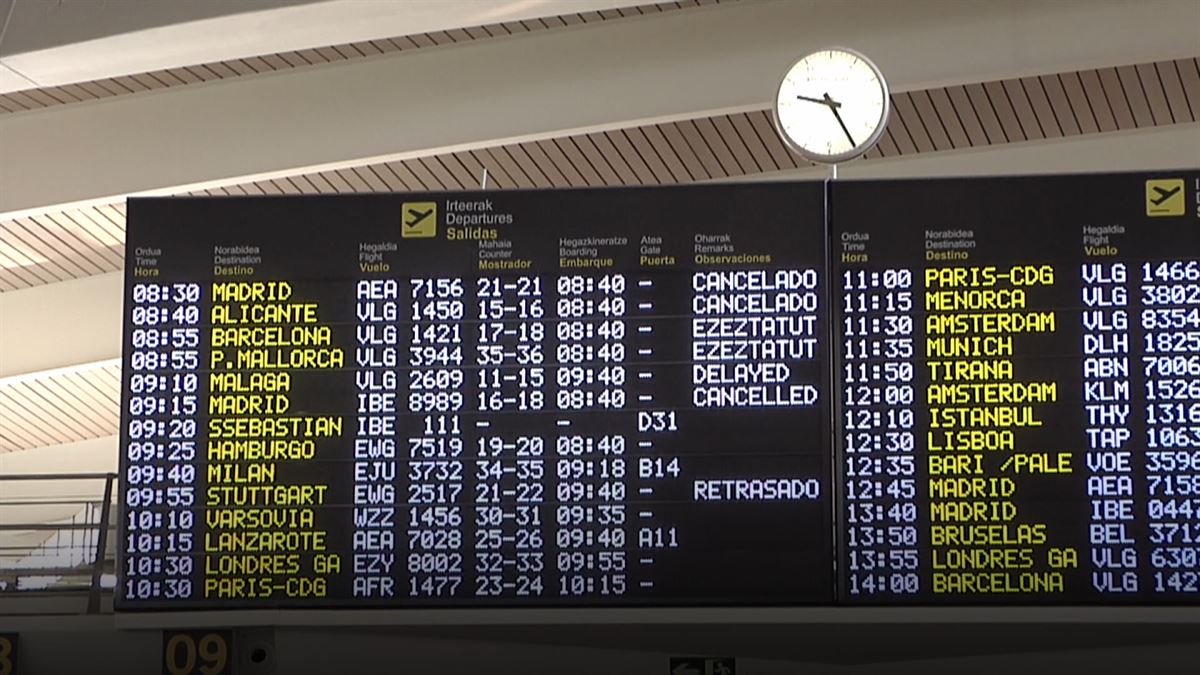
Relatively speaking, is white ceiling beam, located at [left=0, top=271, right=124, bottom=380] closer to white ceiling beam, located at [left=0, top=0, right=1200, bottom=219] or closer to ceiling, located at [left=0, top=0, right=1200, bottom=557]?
ceiling, located at [left=0, top=0, right=1200, bottom=557]

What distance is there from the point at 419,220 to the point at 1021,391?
8.90ft

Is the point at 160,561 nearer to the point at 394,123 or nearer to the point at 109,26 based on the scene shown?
the point at 109,26

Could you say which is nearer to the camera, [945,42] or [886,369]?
[886,369]

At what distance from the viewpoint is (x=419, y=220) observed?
801 cm

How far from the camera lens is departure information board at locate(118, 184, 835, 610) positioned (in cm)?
758

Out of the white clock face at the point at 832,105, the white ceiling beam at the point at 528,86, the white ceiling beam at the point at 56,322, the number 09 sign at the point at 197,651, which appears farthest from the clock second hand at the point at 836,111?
the white ceiling beam at the point at 56,322

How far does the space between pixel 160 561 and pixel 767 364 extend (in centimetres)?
274

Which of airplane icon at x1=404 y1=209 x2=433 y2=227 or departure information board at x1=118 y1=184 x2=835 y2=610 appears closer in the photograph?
departure information board at x1=118 y1=184 x2=835 y2=610

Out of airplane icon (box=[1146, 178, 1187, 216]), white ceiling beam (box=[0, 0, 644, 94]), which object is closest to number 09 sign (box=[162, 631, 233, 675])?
white ceiling beam (box=[0, 0, 644, 94])

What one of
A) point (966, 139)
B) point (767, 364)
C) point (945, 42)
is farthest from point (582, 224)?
point (966, 139)

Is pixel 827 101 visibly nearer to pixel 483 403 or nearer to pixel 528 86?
pixel 483 403

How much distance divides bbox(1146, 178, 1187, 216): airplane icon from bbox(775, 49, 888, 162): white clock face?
1.53m

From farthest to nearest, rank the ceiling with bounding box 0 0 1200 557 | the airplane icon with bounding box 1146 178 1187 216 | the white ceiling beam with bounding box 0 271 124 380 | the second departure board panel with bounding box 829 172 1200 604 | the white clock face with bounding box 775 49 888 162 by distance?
the white ceiling beam with bounding box 0 271 124 380 < the ceiling with bounding box 0 0 1200 557 < the white clock face with bounding box 775 49 888 162 < the airplane icon with bounding box 1146 178 1187 216 < the second departure board panel with bounding box 829 172 1200 604

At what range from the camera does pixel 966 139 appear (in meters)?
15.3
